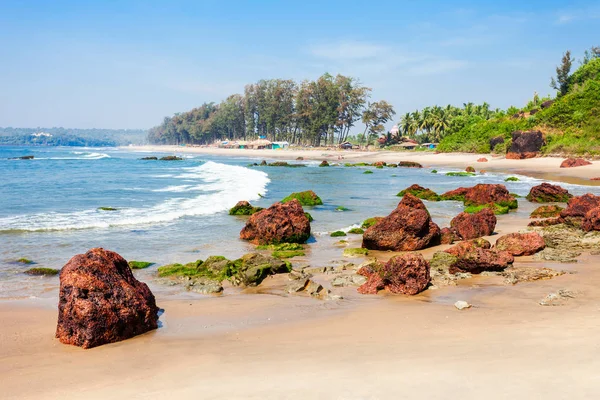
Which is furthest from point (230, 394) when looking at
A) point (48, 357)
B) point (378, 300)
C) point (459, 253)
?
point (459, 253)

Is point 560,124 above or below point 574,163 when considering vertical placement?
above

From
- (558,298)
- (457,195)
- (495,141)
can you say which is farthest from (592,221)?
(495,141)

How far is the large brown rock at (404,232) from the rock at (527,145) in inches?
1764

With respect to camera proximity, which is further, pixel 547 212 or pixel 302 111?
pixel 302 111

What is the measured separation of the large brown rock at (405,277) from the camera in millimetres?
8562

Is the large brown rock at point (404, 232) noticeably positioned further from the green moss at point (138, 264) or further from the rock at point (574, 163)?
the rock at point (574, 163)

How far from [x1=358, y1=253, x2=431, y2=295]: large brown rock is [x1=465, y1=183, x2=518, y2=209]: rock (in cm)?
1319

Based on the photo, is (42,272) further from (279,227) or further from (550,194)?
(550,194)

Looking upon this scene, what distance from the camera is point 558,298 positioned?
24.8ft

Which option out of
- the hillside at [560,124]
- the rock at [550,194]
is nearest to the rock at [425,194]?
the rock at [550,194]

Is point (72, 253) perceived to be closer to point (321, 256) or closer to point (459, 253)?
point (321, 256)

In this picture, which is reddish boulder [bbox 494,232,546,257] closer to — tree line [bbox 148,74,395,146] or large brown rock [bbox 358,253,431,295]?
large brown rock [bbox 358,253,431,295]

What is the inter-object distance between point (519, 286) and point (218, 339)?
17.7 ft

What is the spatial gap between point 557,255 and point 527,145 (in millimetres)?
47718
